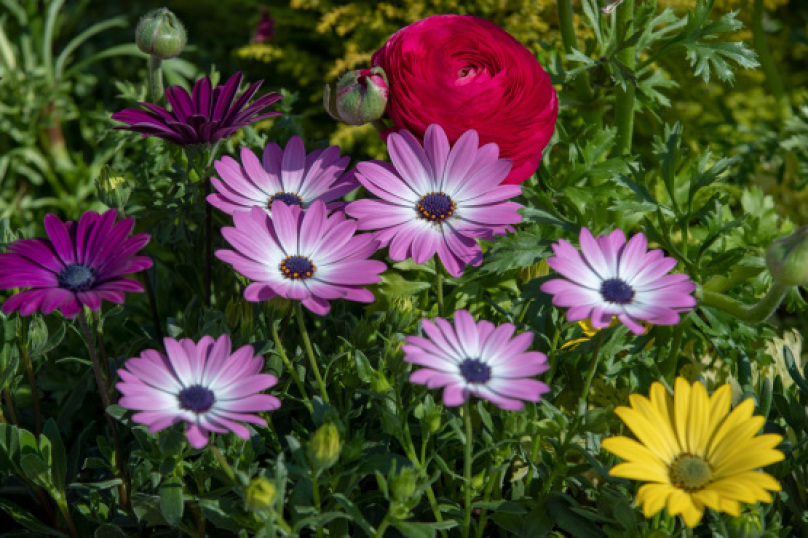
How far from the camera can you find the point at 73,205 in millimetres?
1908

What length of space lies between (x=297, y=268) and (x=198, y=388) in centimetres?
17

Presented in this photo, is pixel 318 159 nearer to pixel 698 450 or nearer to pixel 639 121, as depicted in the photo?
pixel 698 450

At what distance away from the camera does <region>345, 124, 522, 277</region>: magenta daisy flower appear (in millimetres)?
966

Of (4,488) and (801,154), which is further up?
(801,154)

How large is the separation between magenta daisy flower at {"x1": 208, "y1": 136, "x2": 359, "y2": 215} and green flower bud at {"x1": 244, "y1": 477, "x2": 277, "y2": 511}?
0.39 m

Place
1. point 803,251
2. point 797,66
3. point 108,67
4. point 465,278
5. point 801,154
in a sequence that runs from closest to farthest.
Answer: point 803,251 < point 465,278 < point 801,154 < point 108,67 < point 797,66

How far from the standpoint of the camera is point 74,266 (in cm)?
88

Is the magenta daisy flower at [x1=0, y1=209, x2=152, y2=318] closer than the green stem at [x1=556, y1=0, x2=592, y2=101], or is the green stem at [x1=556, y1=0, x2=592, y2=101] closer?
the magenta daisy flower at [x1=0, y1=209, x2=152, y2=318]

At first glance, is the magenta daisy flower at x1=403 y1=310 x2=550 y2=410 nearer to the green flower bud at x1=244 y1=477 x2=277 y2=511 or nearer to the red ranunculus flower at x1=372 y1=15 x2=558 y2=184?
the green flower bud at x1=244 y1=477 x2=277 y2=511

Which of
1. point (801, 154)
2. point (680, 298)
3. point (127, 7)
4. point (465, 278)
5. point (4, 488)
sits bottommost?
point (4, 488)

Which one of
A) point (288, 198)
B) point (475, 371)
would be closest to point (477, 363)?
point (475, 371)

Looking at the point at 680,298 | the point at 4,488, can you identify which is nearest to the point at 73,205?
the point at 4,488

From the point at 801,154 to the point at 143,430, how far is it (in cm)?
147

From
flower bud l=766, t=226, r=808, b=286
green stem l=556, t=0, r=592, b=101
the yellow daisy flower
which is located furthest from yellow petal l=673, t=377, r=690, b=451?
green stem l=556, t=0, r=592, b=101
